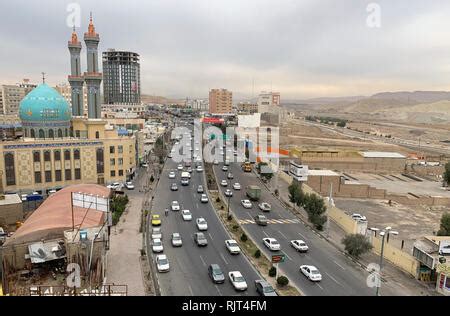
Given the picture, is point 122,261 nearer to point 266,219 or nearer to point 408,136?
point 266,219

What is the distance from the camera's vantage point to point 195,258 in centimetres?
2469

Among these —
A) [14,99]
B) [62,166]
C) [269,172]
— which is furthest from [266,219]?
[14,99]

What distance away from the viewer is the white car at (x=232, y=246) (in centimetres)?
2534

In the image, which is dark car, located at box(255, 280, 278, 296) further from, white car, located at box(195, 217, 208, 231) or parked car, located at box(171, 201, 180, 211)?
parked car, located at box(171, 201, 180, 211)

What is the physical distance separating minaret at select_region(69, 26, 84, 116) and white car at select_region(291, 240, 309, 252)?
123 ft

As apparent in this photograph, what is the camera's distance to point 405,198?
4494cm

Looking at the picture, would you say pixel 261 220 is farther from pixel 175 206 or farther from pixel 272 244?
pixel 175 206

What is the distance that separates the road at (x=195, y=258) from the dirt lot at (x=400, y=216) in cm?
1469

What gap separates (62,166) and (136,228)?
18.2 metres

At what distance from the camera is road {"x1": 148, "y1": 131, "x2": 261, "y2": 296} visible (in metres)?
20.2

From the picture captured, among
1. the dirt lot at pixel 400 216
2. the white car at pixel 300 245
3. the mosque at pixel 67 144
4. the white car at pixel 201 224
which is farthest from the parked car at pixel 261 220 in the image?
the mosque at pixel 67 144

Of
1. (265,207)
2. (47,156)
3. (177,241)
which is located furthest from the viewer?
(47,156)

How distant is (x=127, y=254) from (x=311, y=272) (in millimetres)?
12127

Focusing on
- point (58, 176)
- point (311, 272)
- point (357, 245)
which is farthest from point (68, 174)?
point (357, 245)
